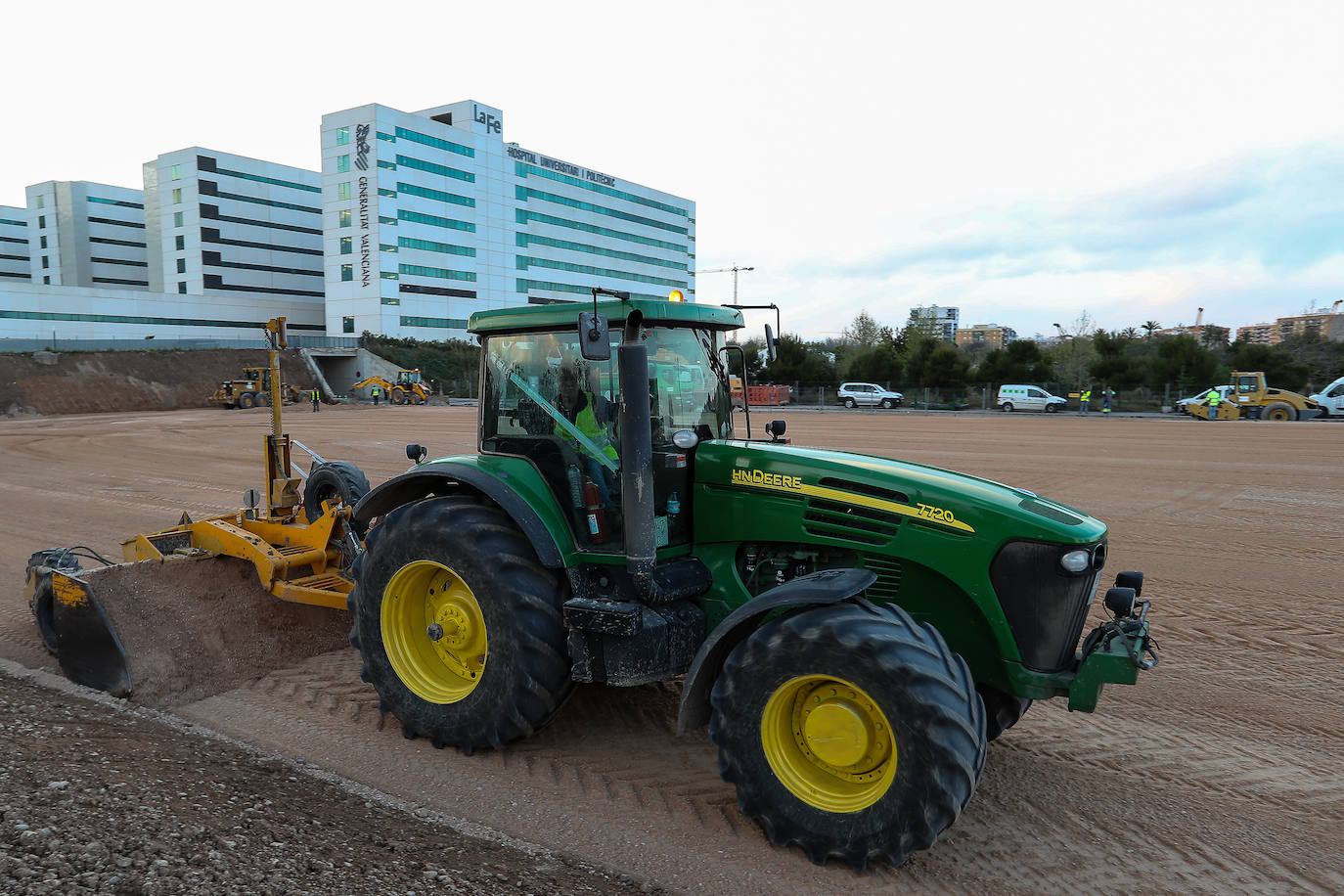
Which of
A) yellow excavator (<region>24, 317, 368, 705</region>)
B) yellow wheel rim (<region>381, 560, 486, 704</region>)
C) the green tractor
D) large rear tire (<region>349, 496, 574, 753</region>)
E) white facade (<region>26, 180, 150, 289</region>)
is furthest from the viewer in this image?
white facade (<region>26, 180, 150, 289</region>)

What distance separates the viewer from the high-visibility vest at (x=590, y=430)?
13.4ft

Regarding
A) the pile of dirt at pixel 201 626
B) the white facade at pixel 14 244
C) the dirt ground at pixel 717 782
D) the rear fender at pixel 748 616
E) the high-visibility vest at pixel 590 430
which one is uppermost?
the white facade at pixel 14 244

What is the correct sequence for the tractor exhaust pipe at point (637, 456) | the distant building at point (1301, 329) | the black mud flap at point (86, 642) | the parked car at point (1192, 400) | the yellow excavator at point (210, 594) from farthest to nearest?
1. the distant building at point (1301, 329)
2. the parked car at point (1192, 400)
3. the yellow excavator at point (210, 594)
4. the black mud flap at point (86, 642)
5. the tractor exhaust pipe at point (637, 456)

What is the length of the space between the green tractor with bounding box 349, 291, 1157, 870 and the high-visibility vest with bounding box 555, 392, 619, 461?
0.01 metres

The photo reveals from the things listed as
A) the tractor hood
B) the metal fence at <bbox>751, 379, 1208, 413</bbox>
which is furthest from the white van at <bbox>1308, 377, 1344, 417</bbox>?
the tractor hood

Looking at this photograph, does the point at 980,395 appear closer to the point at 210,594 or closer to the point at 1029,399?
the point at 1029,399

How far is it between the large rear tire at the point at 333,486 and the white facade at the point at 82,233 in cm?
8929

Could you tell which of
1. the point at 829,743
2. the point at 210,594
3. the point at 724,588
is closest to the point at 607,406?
the point at 724,588

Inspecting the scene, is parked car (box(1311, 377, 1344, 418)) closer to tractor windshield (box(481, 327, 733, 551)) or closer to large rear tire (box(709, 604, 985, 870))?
tractor windshield (box(481, 327, 733, 551))

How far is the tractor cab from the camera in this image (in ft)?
13.3

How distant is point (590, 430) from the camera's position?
164 inches

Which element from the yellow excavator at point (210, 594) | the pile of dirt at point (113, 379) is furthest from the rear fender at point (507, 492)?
the pile of dirt at point (113, 379)

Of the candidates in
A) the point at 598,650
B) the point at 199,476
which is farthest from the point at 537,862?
the point at 199,476

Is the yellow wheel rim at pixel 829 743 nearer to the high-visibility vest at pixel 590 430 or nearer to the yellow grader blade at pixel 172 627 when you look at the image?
the high-visibility vest at pixel 590 430
